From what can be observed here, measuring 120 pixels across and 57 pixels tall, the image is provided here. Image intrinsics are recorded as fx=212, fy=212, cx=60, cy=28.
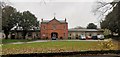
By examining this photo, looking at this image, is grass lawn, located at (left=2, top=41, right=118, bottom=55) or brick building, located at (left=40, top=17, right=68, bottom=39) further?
brick building, located at (left=40, top=17, right=68, bottom=39)

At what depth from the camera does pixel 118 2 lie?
938 inches

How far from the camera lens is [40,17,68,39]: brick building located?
2822 inches

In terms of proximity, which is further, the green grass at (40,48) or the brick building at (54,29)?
the brick building at (54,29)

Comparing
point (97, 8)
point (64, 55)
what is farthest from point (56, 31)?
point (64, 55)

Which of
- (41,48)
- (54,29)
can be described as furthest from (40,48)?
(54,29)

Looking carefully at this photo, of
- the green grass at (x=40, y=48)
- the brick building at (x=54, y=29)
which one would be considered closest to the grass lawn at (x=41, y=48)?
the green grass at (x=40, y=48)

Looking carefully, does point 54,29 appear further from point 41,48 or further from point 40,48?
point 41,48

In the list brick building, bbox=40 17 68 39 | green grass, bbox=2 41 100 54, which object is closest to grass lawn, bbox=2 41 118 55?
green grass, bbox=2 41 100 54

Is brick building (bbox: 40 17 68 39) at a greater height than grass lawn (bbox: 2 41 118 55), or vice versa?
brick building (bbox: 40 17 68 39)

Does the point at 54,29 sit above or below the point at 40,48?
above

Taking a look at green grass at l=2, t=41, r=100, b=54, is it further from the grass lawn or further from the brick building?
the brick building

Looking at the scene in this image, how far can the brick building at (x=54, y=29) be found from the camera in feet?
235

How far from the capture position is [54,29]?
237 feet

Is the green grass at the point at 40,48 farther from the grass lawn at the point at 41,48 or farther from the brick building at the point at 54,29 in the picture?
the brick building at the point at 54,29
